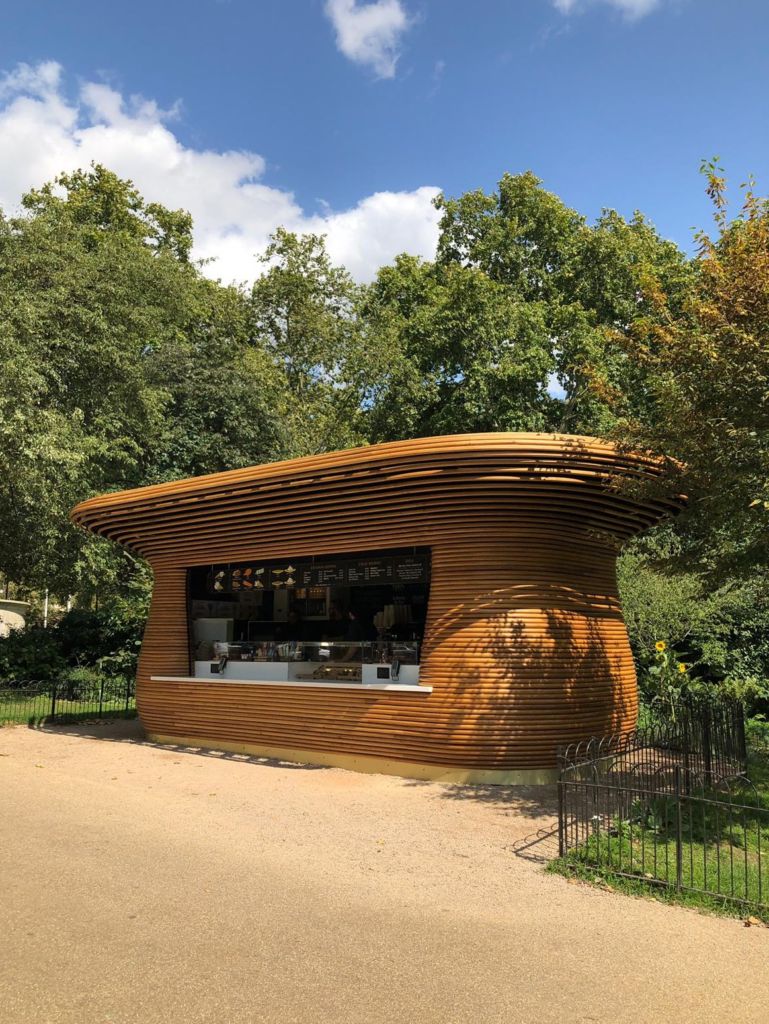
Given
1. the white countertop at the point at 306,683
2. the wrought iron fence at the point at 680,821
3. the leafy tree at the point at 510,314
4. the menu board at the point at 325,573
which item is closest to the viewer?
the wrought iron fence at the point at 680,821

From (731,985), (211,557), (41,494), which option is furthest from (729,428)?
(41,494)

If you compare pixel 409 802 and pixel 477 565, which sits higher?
pixel 477 565

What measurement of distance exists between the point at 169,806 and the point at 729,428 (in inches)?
272

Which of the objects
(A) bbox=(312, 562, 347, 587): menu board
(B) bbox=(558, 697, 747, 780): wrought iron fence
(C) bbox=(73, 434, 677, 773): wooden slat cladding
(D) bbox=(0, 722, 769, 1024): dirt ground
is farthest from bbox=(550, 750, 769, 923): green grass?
(A) bbox=(312, 562, 347, 587): menu board

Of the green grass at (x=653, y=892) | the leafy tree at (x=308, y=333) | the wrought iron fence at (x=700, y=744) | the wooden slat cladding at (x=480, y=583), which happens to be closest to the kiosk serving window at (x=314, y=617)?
the wooden slat cladding at (x=480, y=583)

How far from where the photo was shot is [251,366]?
2616 centimetres

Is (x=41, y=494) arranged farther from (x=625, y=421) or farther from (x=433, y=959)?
(x=433, y=959)

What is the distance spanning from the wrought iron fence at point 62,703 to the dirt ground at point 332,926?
782cm

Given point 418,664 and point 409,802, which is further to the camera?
point 418,664

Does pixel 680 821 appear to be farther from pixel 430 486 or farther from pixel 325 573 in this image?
pixel 325 573

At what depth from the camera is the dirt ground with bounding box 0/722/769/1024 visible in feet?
12.8

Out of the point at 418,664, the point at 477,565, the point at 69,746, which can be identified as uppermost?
the point at 477,565

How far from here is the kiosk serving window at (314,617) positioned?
10562mm

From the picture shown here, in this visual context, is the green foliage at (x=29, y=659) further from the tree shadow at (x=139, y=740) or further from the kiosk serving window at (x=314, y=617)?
the kiosk serving window at (x=314, y=617)
